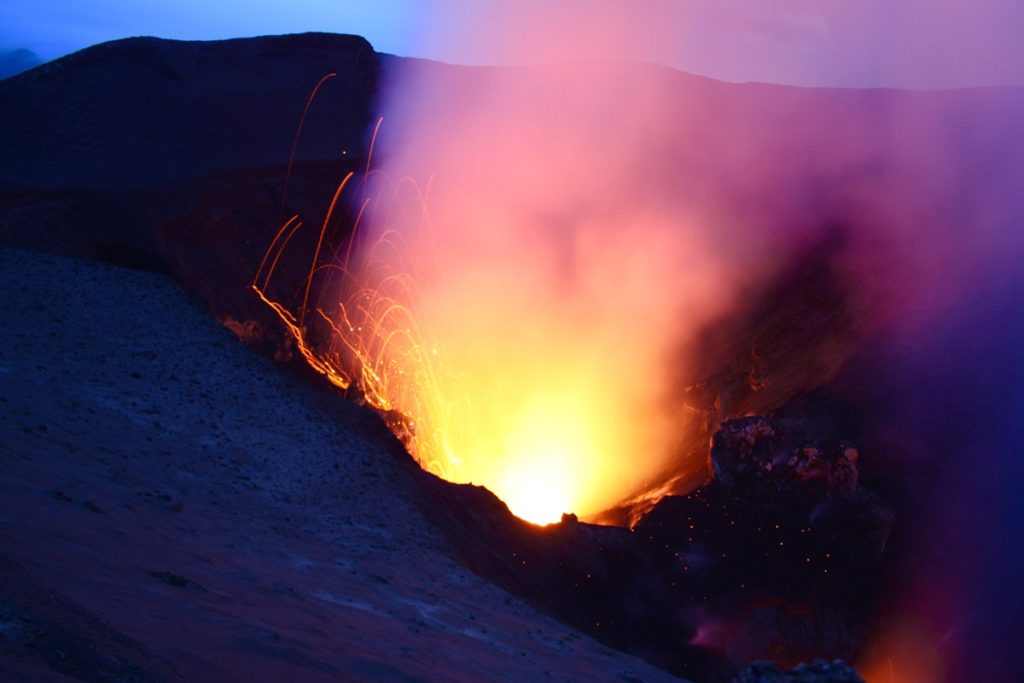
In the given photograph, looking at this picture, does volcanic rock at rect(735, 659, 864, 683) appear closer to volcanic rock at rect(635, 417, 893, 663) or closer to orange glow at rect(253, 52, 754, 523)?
volcanic rock at rect(635, 417, 893, 663)

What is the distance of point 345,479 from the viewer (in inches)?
287

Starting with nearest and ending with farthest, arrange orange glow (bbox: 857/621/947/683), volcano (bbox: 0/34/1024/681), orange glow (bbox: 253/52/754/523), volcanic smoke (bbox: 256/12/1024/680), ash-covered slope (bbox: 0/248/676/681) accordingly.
Answer: ash-covered slope (bbox: 0/248/676/681)
volcano (bbox: 0/34/1024/681)
orange glow (bbox: 857/621/947/683)
volcanic smoke (bbox: 256/12/1024/680)
orange glow (bbox: 253/52/754/523)

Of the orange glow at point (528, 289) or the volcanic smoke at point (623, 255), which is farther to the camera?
the orange glow at point (528, 289)

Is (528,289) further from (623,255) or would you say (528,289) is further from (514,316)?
(623,255)

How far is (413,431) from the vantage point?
10242 millimetres

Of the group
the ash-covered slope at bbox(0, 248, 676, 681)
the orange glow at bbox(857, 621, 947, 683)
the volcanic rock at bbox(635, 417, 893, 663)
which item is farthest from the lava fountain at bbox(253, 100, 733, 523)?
the orange glow at bbox(857, 621, 947, 683)

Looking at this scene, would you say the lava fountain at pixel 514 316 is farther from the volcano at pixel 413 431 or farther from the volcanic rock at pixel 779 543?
the volcanic rock at pixel 779 543

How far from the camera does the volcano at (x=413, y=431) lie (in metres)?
4.26

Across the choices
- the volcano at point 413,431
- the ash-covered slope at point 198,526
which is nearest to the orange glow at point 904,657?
the volcano at point 413,431

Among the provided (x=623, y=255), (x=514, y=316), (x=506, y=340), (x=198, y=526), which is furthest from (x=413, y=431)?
(x=198, y=526)

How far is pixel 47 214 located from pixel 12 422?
5554 millimetres

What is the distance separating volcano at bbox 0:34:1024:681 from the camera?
4258mm

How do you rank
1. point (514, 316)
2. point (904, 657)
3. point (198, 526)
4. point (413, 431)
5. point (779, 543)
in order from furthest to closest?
1. point (514, 316)
2. point (413, 431)
3. point (779, 543)
4. point (904, 657)
5. point (198, 526)

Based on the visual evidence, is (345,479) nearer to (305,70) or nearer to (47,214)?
(47,214)
